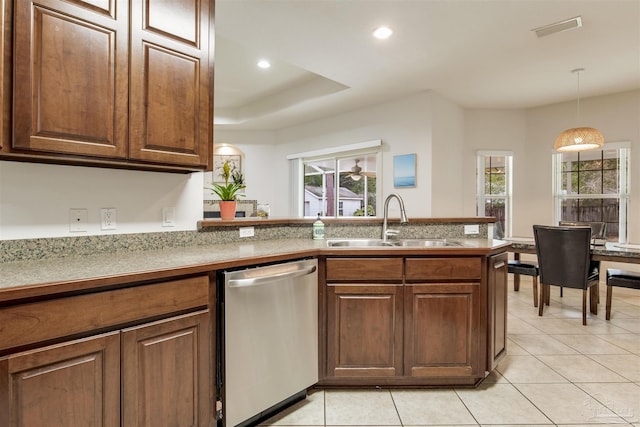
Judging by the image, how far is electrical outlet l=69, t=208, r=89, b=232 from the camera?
1688mm

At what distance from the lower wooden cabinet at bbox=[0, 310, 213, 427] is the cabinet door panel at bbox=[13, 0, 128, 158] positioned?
786 millimetres

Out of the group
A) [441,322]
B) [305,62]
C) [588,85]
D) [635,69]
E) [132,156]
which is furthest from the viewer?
[588,85]

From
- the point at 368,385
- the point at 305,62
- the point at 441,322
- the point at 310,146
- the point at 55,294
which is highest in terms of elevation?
the point at 305,62

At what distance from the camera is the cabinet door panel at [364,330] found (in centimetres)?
199

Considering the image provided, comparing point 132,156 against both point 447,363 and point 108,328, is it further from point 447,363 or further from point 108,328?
point 447,363

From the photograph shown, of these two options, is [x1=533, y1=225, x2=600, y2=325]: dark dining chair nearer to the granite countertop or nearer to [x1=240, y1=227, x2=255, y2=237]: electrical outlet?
the granite countertop

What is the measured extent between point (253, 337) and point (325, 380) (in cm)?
64

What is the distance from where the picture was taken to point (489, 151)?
213 inches

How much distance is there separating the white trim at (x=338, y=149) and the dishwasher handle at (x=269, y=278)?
137 inches

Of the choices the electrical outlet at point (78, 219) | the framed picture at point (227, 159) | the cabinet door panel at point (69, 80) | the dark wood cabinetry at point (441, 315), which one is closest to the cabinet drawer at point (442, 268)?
the dark wood cabinetry at point (441, 315)

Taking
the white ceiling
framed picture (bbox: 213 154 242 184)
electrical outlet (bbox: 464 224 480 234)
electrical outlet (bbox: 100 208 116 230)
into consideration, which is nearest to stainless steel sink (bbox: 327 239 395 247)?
electrical outlet (bbox: 464 224 480 234)

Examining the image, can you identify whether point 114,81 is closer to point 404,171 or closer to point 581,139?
point 404,171

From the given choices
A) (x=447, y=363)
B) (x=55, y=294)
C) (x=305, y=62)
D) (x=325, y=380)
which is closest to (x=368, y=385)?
(x=325, y=380)

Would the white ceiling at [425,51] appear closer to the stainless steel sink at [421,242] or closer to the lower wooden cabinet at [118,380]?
the stainless steel sink at [421,242]
